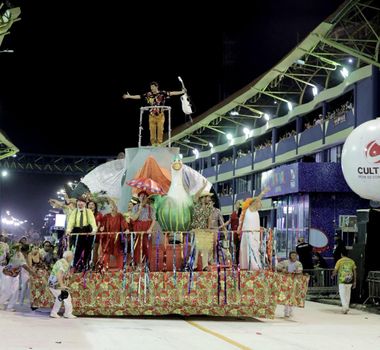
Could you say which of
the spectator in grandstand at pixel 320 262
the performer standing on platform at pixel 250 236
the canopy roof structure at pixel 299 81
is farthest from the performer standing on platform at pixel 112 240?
the spectator in grandstand at pixel 320 262

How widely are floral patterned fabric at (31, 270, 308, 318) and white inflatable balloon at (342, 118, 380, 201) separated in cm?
475

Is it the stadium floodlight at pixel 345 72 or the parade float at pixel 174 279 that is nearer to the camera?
the parade float at pixel 174 279

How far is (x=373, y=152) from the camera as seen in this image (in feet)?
60.1

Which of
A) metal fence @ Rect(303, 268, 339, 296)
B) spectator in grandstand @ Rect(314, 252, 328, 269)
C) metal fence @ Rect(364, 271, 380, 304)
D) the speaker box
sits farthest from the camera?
spectator in grandstand @ Rect(314, 252, 328, 269)

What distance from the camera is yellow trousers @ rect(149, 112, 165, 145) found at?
18.7 meters

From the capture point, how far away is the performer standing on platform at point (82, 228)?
15430 mm

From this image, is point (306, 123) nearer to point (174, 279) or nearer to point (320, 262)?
point (320, 262)

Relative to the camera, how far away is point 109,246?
611 inches

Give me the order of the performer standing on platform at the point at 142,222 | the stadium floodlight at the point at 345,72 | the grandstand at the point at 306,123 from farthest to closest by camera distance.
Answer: the stadium floodlight at the point at 345,72 → the grandstand at the point at 306,123 → the performer standing on platform at the point at 142,222

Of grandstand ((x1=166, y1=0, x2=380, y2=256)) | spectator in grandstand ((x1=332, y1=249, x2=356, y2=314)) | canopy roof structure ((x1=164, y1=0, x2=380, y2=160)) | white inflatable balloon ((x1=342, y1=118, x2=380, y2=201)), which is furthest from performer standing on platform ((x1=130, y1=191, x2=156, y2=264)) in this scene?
grandstand ((x1=166, y1=0, x2=380, y2=256))

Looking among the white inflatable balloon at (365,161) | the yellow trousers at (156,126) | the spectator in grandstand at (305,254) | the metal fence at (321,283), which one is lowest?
the metal fence at (321,283)

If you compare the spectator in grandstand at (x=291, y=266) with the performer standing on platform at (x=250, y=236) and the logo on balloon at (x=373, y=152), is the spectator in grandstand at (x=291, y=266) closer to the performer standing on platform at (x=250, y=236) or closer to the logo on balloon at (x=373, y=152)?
the performer standing on platform at (x=250, y=236)

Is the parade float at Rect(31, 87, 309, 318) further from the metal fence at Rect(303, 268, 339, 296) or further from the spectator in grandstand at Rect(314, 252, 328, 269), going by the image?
the spectator in grandstand at Rect(314, 252, 328, 269)

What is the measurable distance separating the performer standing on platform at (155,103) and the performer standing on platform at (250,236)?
3.91 meters
